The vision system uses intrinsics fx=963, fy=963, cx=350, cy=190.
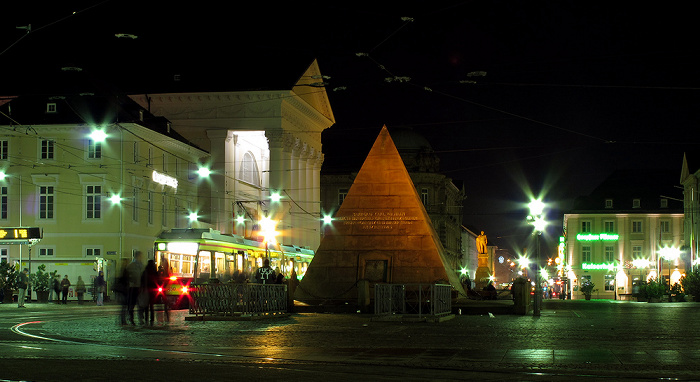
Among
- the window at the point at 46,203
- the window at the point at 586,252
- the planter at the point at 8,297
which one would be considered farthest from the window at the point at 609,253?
the planter at the point at 8,297

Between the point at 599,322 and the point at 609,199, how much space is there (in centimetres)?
7588

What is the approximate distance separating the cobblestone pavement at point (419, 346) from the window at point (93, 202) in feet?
105

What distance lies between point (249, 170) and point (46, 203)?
26.9 m

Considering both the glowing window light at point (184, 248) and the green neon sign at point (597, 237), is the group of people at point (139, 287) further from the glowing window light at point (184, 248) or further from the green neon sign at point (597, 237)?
the green neon sign at point (597, 237)

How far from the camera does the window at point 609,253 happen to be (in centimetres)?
9694

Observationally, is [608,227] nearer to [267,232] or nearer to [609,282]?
[609,282]

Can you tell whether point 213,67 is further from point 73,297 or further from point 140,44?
point 73,297

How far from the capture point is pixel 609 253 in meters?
97.3

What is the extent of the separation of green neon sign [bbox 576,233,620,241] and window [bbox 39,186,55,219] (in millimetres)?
57943

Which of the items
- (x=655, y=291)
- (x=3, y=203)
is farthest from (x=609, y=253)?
(x=3, y=203)

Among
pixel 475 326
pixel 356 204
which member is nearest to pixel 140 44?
pixel 356 204

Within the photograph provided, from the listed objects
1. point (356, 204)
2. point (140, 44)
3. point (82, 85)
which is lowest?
point (356, 204)

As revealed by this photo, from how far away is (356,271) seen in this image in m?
33.0

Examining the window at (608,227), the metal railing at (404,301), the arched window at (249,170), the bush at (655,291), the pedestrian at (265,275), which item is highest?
the arched window at (249,170)
